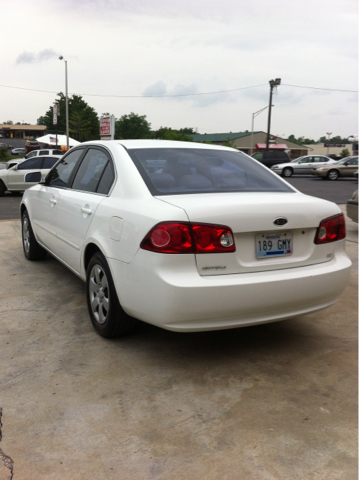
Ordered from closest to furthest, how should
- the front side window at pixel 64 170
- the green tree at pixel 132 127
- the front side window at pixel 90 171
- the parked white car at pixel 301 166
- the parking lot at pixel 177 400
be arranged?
the parking lot at pixel 177 400 < the front side window at pixel 90 171 < the front side window at pixel 64 170 < the parked white car at pixel 301 166 < the green tree at pixel 132 127

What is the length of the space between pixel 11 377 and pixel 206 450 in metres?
1.46

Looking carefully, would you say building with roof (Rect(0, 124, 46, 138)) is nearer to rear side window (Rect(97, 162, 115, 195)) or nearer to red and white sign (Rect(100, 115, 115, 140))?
red and white sign (Rect(100, 115, 115, 140))

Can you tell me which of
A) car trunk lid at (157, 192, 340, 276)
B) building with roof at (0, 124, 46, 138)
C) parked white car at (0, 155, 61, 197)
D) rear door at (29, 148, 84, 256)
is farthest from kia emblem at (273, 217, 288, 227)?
building with roof at (0, 124, 46, 138)

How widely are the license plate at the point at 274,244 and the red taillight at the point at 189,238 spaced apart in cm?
25

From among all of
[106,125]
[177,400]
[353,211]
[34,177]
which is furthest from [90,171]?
[106,125]

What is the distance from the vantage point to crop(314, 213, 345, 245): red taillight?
3.45m

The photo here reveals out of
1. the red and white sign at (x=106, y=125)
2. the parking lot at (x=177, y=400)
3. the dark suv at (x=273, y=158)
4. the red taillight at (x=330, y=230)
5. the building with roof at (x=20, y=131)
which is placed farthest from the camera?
the building with roof at (x=20, y=131)

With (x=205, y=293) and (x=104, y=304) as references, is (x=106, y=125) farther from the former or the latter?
(x=205, y=293)

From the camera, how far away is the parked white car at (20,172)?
17.1m

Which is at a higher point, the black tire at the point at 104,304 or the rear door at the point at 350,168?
the rear door at the point at 350,168

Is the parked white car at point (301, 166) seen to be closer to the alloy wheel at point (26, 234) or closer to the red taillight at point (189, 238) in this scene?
the alloy wheel at point (26, 234)

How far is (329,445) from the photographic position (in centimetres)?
250

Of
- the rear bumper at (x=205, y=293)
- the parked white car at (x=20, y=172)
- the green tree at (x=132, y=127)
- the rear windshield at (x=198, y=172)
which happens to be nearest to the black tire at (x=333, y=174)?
the parked white car at (x=20, y=172)

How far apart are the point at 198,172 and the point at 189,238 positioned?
0.96 metres
